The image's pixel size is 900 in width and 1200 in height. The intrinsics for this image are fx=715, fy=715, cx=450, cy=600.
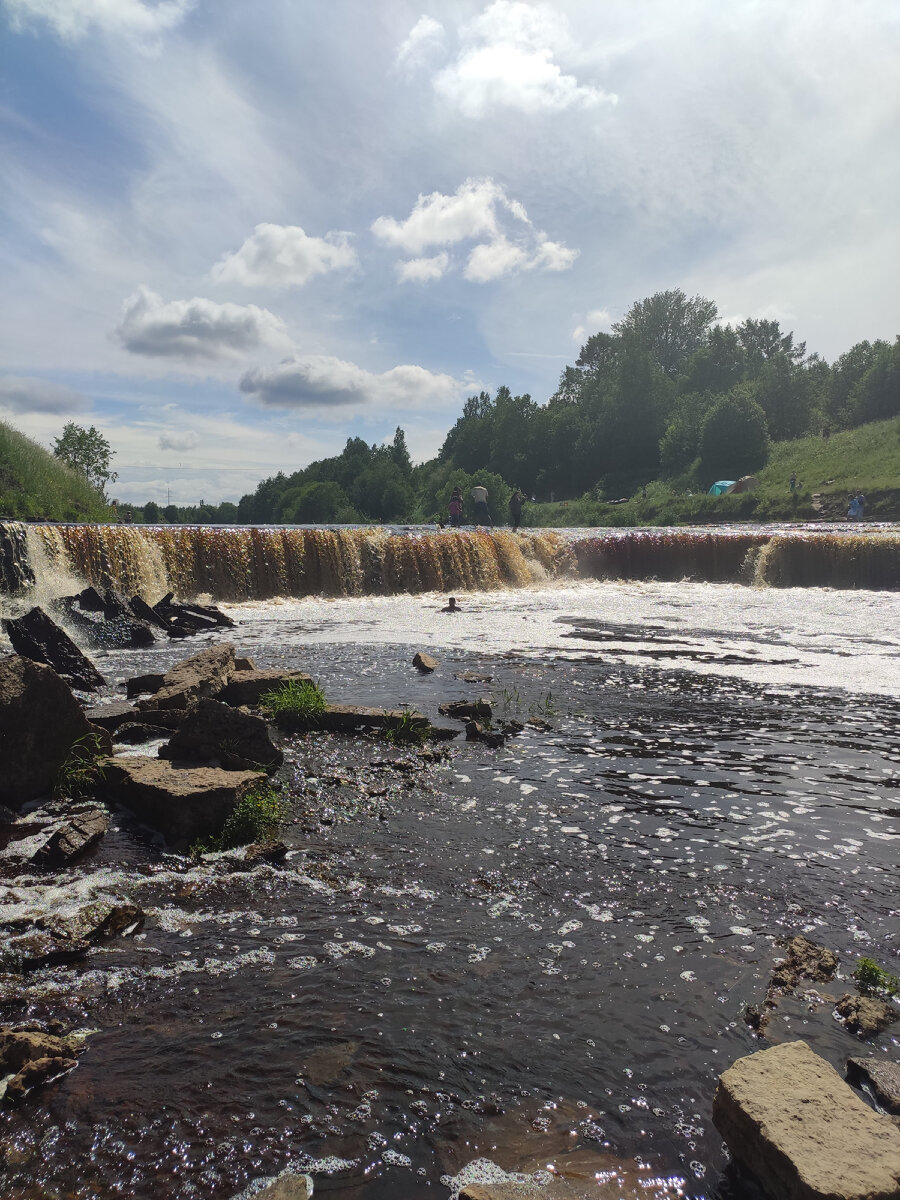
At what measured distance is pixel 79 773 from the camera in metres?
6.32

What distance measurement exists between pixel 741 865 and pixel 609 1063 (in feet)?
7.79

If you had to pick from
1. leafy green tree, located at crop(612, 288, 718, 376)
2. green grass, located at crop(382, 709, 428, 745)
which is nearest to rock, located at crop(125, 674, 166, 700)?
green grass, located at crop(382, 709, 428, 745)

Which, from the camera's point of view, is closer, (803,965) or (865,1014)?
(865,1014)

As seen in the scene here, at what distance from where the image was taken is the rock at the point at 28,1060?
292cm

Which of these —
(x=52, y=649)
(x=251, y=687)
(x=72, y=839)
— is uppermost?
(x=52, y=649)

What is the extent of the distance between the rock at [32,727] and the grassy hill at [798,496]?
48.8 meters

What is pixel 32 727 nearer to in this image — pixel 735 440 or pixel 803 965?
pixel 803 965

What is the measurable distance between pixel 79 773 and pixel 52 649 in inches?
223

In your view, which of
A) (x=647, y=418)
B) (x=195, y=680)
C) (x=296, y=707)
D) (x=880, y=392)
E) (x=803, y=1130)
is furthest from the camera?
(x=647, y=418)

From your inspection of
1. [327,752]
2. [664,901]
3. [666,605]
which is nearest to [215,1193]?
[664,901]

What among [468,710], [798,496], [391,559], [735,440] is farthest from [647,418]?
[468,710]

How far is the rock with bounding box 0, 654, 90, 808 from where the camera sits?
605 cm

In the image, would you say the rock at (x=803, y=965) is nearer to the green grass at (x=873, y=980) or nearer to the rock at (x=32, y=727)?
the green grass at (x=873, y=980)

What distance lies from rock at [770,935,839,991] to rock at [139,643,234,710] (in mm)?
6201
